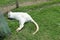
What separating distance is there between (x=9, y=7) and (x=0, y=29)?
202cm

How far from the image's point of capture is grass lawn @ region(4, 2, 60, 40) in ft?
18.1

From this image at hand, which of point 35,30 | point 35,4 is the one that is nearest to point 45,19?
point 35,30

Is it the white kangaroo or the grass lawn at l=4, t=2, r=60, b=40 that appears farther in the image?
the white kangaroo

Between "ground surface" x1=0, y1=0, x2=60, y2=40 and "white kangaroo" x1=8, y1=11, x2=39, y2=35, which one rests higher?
"white kangaroo" x1=8, y1=11, x2=39, y2=35

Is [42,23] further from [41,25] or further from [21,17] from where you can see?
[21,17]

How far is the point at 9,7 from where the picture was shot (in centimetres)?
724

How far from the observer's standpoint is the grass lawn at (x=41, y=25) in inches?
217

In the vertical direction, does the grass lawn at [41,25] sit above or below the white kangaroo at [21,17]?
below

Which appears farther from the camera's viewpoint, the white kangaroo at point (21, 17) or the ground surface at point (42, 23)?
the white kangaroo at point (21, 17)

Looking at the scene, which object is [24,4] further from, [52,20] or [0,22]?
[0,22]

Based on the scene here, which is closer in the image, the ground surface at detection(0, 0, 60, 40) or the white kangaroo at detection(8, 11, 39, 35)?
the ground surface at detection(0, 0, 60, 40)

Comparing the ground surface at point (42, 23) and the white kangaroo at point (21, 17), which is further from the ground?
the white kangaroo at point (21, 17)

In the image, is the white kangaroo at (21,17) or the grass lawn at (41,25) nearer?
the grass lawn at (41,25)

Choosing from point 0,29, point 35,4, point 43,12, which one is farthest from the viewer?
point 35,4
